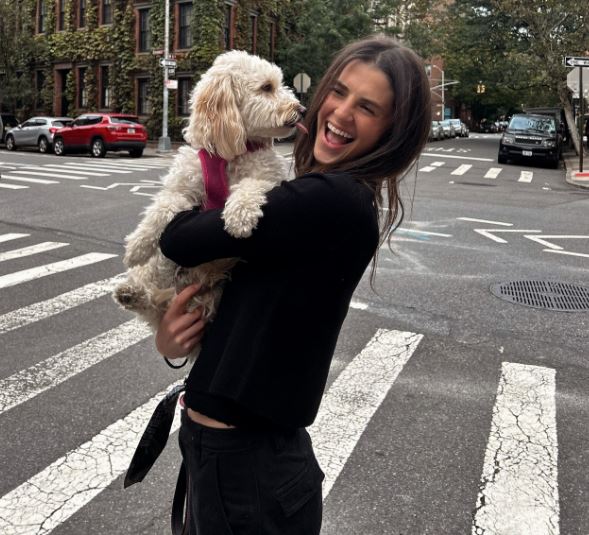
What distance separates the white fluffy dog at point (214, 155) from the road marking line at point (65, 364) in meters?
2.08

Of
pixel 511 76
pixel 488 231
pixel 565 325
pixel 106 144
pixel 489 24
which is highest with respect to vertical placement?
pixel 489 24

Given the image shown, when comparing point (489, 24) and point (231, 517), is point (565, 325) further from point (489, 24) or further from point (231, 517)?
point (489, 24)

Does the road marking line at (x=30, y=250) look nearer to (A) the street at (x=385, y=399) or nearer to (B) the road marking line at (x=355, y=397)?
(A) the street at (x=385, y=399)

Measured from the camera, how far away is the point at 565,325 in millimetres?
6121

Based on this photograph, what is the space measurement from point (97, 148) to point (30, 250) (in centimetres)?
1877

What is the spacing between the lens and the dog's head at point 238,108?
200 centimetres

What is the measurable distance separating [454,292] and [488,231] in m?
4.08

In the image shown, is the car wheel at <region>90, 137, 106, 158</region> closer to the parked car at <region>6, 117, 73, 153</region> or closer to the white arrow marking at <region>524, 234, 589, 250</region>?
the parked car at <region>6, 117, 73, 153</region>

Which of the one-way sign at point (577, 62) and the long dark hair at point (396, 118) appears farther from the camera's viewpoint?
the one-way sign at point (577, 62)

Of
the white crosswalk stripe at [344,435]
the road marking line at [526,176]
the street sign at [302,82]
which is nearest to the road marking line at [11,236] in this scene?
the white crosswalk stripe at [344,435]

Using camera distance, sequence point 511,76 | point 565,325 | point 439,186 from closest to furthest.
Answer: point 565,325 < point 439,186 < point 511,76

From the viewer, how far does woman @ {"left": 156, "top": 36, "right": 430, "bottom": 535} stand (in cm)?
163

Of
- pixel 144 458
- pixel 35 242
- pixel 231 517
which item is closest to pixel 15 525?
pixel 144 458

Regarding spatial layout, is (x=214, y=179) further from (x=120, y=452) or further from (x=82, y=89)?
(x=82, y=89)
